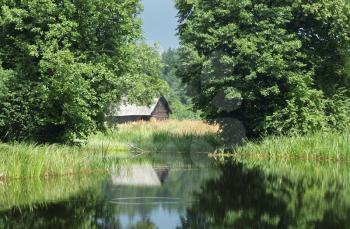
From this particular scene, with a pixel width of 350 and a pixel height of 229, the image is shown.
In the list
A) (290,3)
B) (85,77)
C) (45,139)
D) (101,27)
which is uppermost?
(290,3)

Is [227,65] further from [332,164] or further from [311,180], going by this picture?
[311,180]

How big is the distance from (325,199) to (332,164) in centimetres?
1217

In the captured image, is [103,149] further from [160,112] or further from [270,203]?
[160,112]

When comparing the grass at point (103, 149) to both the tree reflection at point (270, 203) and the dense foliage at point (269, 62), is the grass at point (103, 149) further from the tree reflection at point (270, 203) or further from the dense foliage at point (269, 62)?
the tree reflection at point (270, 203)

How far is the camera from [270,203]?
1570cm

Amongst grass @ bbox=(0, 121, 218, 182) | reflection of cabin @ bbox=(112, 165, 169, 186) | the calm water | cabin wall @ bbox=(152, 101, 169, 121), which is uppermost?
cabin wall @ bbox=(152, 101, 169, 121)

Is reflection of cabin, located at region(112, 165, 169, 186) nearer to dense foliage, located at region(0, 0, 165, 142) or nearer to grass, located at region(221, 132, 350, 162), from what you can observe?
dense foliage, located at region(0, 0, 165, 142)

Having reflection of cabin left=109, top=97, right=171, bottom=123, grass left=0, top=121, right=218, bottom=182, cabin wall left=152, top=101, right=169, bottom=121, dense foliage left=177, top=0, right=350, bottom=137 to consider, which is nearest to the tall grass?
grass left=0, top=121, right=218, bottom=182

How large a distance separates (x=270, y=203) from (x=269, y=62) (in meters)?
19.7

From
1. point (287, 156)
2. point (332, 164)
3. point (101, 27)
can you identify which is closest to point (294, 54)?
point (287, 156)

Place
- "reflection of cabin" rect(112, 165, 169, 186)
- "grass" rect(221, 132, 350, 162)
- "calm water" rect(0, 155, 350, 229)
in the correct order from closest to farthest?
"calm water" rect(0, 155, 350, 229) → "reflection of cabin" rect(112, 165, 169, 186) → "grass" rect(221, 132, 350, 162)

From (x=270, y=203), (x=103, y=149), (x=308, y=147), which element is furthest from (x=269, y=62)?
(x=270, y=203)

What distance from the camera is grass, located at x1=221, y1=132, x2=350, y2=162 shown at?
1195 inches

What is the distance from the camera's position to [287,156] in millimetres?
31781
